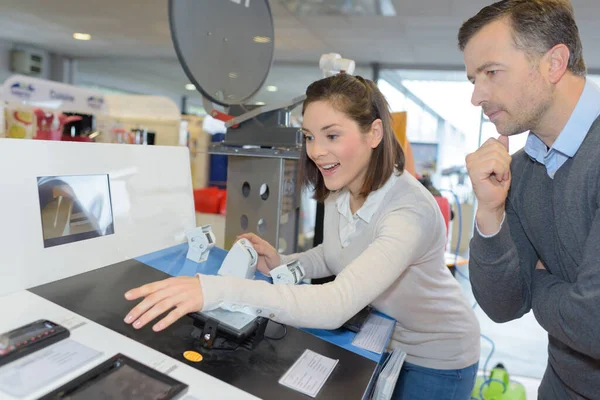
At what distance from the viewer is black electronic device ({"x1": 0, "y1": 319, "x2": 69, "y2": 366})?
70cm

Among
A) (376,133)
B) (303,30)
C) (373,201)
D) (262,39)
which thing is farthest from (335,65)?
(303,30)

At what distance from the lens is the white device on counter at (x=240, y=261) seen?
4.12ft

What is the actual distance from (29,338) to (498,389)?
2.59 metres

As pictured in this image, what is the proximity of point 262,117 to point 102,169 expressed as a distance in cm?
65

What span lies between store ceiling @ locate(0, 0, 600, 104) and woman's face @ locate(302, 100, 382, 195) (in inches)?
134

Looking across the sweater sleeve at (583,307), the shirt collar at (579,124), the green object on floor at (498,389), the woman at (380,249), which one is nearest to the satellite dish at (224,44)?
the woman at (380,249)

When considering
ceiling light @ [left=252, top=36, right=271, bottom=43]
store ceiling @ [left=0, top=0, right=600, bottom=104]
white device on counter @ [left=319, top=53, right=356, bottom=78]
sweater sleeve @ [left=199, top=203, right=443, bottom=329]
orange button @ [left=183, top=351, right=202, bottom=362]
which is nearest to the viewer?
orange button @ [left=183, top=351, right=202, bottom=362]

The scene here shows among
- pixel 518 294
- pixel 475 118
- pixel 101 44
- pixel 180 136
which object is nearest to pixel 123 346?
pixel 518 294

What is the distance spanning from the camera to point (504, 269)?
1.12 m

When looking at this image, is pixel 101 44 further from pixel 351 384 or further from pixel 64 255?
pixel 351 384

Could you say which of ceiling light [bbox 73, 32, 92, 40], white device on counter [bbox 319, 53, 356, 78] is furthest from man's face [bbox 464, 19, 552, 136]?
ceiling light [bbox 73, 32, 92, 40]

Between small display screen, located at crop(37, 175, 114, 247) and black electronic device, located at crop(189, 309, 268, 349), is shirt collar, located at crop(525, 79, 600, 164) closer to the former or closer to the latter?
black electronic device, located at crop(189, 309, 268, 349)

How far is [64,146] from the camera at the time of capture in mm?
1050

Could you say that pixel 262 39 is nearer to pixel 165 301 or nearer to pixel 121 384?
pixel 165 301
